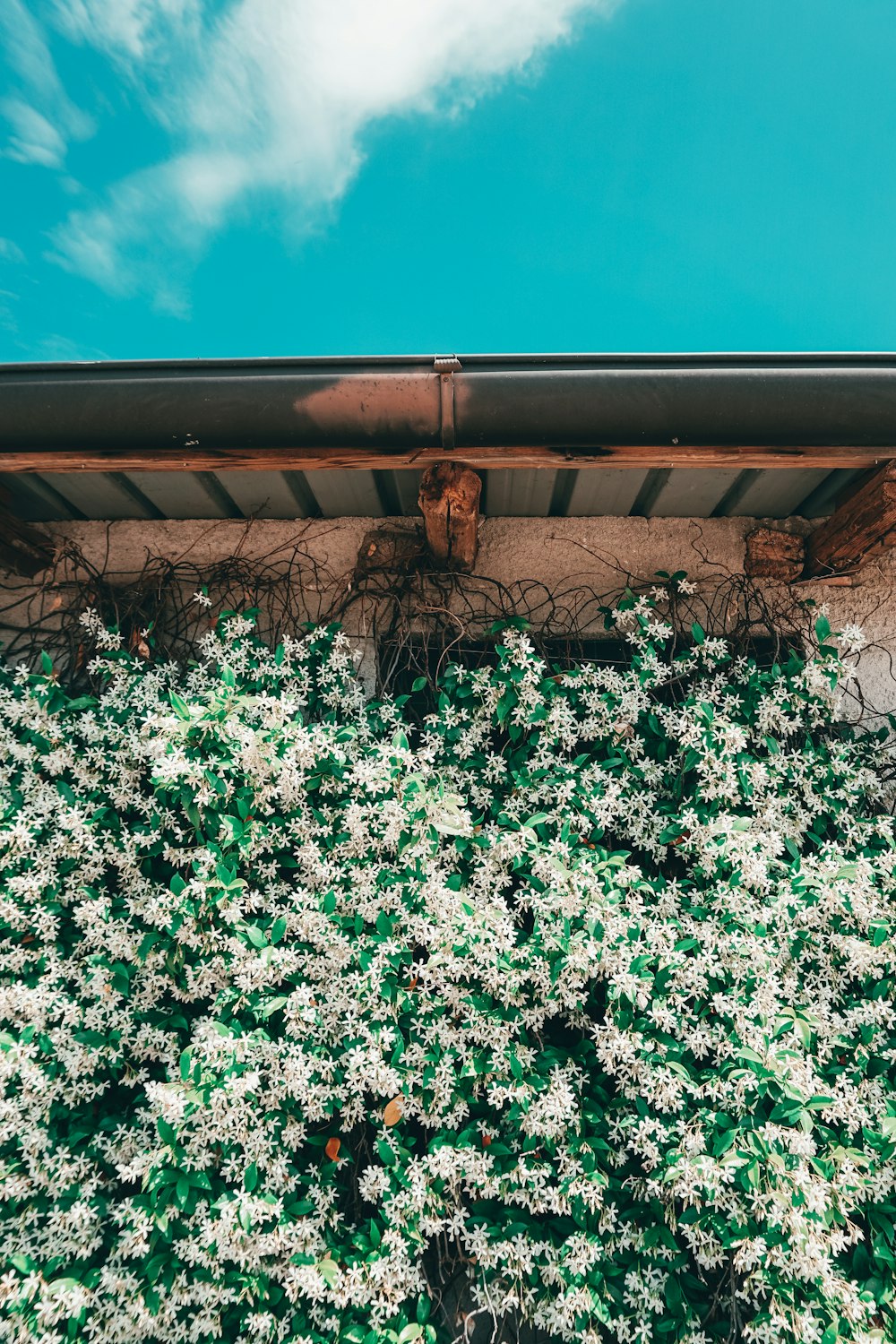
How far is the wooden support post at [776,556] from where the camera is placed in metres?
3.07

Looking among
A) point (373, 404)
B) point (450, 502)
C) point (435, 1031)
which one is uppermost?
point (373, 404)

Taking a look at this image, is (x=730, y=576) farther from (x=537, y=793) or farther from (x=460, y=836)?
(x=460, y=836)

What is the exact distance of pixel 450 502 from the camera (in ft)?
8.22

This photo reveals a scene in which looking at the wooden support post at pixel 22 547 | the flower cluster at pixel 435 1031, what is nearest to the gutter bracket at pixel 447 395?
the flower cluster at pixel 435 1031

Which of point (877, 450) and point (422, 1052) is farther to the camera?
point (877, 450)

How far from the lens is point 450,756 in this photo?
2.65m

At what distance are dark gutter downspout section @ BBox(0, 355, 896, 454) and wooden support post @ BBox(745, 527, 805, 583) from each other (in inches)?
33.9

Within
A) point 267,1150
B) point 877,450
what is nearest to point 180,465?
point 267,1150

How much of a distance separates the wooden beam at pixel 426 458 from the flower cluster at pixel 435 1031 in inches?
27.9

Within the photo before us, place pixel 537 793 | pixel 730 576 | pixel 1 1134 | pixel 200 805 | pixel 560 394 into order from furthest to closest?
pixel 730 576
pixel 537 793
pixel 200 805
pixel 560 394
pixel 1 1134

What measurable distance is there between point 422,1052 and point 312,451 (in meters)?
1.81

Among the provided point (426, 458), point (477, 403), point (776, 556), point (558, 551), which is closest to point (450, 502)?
point (426, 458)

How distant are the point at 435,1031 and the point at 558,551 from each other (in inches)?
72.7

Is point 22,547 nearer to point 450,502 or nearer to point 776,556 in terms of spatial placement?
point 450,502
